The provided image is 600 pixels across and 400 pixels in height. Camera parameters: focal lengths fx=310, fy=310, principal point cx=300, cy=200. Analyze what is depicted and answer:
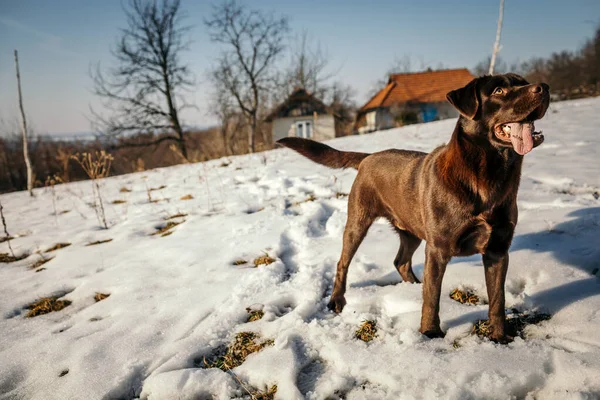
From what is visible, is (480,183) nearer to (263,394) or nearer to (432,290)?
(432,290)

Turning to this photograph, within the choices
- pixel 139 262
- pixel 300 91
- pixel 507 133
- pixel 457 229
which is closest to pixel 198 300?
pixel 139 262

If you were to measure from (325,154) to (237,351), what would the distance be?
176 centimetres

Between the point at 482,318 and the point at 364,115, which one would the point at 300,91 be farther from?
the point at 482,318

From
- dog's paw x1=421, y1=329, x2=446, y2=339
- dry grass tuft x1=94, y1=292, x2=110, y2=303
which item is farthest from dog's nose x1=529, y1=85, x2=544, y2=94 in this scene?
dry grass tuft x1=94, y1=292, x2=110, y2=303

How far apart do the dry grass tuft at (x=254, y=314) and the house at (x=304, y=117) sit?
1297 inches

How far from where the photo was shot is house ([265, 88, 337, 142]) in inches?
1357

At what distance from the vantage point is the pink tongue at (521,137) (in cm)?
154

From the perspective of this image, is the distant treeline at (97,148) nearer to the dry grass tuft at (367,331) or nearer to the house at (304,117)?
the house at (304,117)

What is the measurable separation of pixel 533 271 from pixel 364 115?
37.4 m

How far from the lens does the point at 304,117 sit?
35.6m

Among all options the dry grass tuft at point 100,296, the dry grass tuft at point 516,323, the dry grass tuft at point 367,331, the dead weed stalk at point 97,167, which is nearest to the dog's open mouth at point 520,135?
the dry grass tuft at point 516,323

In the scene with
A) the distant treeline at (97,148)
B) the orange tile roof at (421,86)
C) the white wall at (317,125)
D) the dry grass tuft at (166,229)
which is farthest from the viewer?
the white wall at (317,125)

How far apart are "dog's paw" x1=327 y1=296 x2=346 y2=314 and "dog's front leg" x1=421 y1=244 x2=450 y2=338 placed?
0.63 m

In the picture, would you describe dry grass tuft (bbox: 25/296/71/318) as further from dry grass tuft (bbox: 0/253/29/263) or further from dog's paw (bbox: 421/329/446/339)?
dog's paw (bbox: 421/329/446/339)
